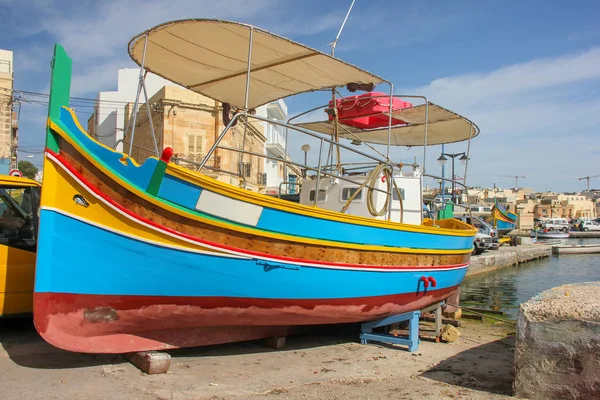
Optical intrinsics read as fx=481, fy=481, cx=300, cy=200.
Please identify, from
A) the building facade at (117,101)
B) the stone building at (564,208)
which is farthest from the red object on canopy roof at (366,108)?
the stone building at (564,208)

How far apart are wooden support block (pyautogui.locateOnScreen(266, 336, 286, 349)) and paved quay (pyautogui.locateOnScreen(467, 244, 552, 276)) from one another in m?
13.9

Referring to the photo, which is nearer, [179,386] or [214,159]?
[179,386]

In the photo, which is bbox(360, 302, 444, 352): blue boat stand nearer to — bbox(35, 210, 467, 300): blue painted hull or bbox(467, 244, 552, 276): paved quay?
bbox(35, 210, 467, 300): blue painted hull

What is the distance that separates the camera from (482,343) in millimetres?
6855

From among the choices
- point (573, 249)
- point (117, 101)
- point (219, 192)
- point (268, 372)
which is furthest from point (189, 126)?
point (573, 249)

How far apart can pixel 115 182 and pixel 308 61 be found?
2.93 m

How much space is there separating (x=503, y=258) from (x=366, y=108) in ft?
52.5

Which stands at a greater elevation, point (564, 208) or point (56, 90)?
point (564, 208)

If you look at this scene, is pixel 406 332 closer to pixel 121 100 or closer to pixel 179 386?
pixel 179 386

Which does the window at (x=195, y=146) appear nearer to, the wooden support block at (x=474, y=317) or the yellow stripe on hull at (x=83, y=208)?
the wooden support block at (x=474, y=317)

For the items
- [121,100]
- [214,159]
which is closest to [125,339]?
[214,159]

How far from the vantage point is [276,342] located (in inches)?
236

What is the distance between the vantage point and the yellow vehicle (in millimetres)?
5481

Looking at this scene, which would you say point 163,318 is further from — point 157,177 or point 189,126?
point 189,126
